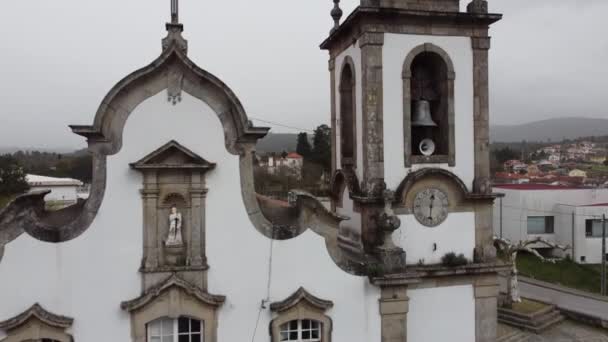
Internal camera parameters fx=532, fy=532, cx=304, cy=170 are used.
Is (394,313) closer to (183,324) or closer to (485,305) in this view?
(485,305)

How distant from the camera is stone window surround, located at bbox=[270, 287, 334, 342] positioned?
34.4 feet

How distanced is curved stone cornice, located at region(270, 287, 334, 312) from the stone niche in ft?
5.02

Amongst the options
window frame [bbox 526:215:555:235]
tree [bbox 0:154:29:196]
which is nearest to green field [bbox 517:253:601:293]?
window frame [bbox 526:215:555:235]

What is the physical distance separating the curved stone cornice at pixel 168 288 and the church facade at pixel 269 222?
3 centimetres

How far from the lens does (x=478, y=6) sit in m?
11.9

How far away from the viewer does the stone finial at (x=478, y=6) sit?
39.1 feet

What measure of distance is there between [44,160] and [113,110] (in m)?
87.2

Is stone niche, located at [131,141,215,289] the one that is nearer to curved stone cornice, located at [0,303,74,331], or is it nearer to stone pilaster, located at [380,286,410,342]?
curved stone cornice, located at [0,303,74,331]

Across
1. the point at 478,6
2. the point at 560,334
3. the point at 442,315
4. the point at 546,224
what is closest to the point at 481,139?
the point at 478,6

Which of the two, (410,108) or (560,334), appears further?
(560,334)

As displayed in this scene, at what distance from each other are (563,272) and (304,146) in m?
34.4

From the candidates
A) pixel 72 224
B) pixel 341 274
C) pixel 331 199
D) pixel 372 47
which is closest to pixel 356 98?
pixel 372 47

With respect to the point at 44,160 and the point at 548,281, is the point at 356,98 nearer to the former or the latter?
the point at 548,281

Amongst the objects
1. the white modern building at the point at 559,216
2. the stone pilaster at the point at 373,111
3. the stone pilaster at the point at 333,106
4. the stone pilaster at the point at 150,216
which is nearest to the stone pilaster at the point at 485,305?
the stone pilaster at the point at 373,111
